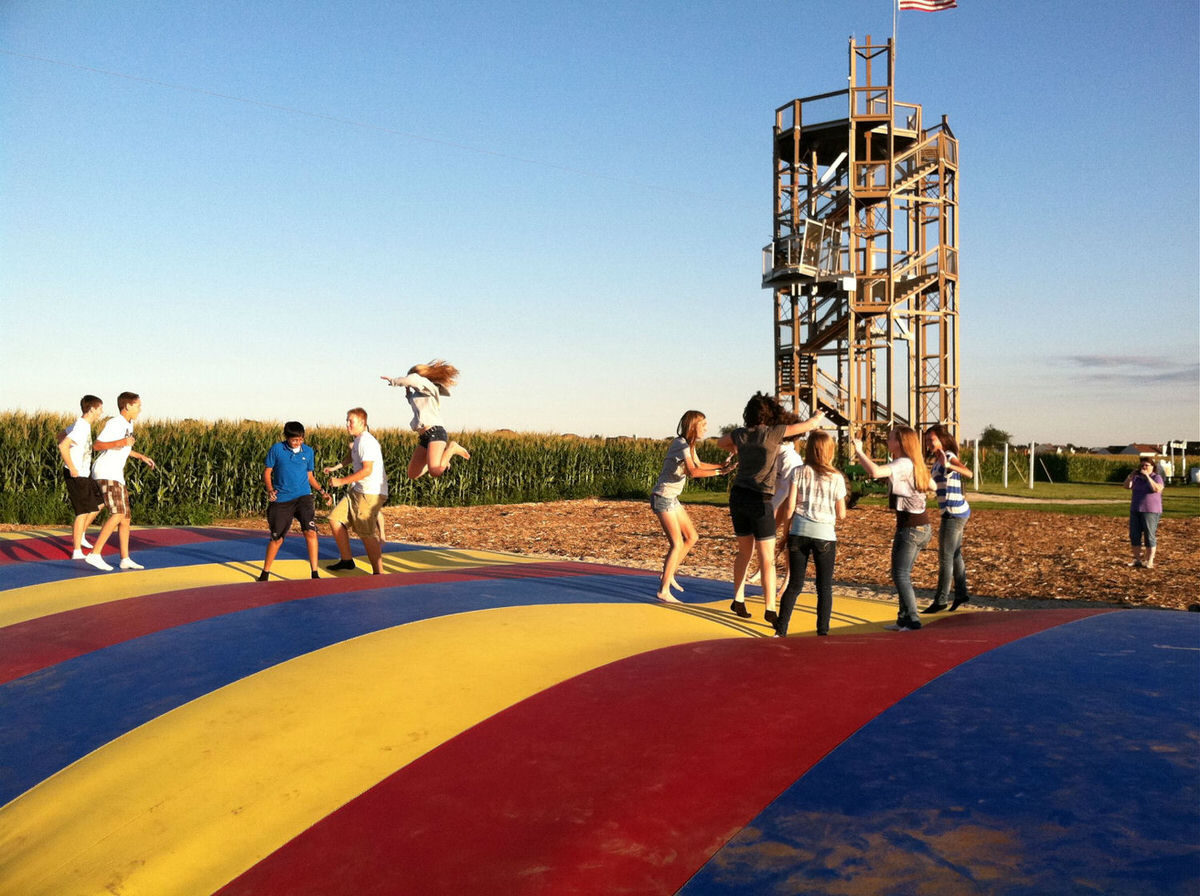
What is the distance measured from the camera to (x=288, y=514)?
26.2 feet

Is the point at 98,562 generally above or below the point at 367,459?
below

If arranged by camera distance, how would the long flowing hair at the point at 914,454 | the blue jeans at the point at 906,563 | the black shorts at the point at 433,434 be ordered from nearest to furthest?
1. the blue jeans at the point at 906,563
2. the long flowing hair at the point at 914,454
3. the black shorts at the point at 433,434

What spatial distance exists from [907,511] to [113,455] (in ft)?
23.7

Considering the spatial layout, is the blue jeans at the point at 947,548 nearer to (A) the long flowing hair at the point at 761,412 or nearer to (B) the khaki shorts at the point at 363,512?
(A) the long flowing hair at the point at 761,412

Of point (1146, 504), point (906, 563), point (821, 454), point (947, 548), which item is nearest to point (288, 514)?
point (821, 454)

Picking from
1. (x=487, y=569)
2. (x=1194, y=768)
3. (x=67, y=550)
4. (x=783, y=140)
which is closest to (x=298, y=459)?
(x=487, y=569)

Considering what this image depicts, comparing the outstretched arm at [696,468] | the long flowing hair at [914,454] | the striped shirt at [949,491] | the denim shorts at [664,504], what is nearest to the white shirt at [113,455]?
the denim shorts at [664,504]

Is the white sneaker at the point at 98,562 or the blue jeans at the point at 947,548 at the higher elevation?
the blue jeans at the point at 947,548

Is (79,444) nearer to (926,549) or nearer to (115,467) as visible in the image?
(115,467)

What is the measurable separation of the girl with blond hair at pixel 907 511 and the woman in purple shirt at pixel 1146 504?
6359mm

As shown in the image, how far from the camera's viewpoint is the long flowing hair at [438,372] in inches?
322

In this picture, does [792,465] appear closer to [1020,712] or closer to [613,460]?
[1020,712]

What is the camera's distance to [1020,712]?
385 centimetres

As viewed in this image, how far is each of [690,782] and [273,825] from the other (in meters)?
1.56
